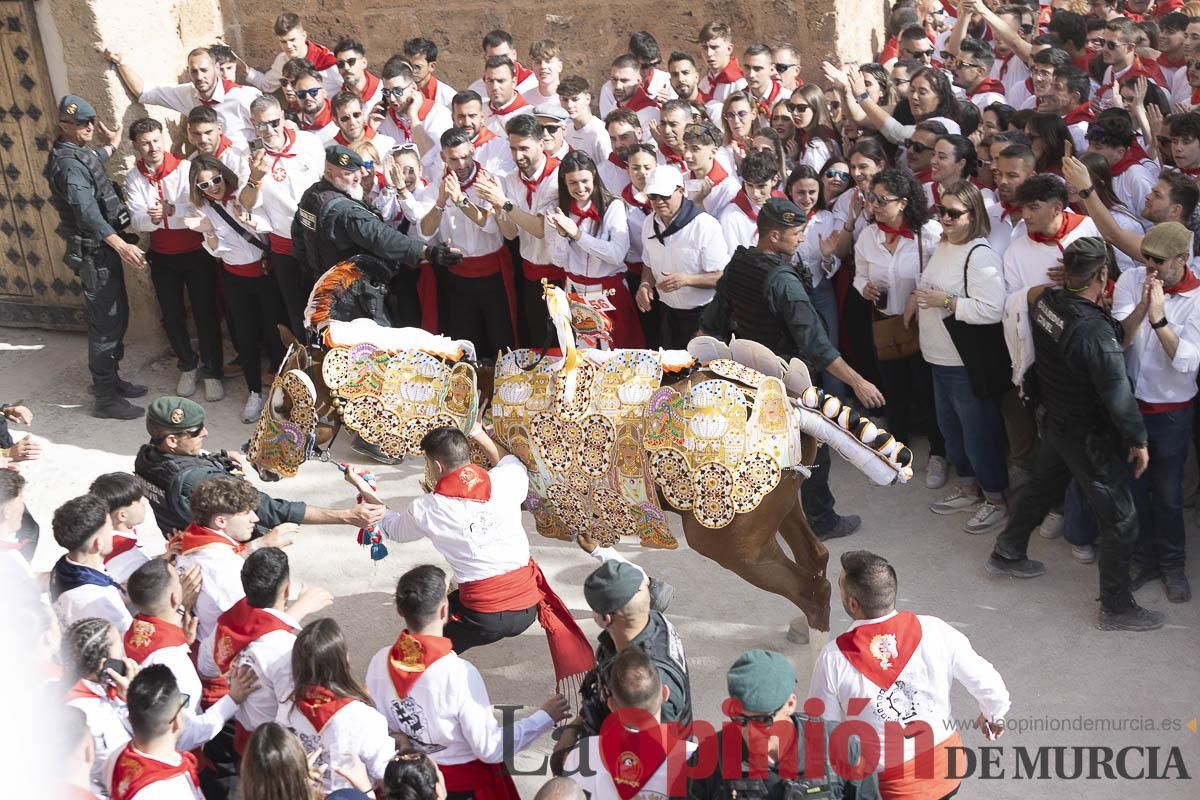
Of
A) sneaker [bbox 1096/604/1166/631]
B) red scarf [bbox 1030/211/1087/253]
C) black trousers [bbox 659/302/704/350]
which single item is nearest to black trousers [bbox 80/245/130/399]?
black trousers [bbox 659/302/704/350]

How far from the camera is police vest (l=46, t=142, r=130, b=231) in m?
8.46

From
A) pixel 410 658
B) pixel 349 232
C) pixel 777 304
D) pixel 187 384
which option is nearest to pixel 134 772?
pixel 410 658

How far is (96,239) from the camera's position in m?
8.64

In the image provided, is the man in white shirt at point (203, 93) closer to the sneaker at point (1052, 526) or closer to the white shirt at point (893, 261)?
the white shirt at point (893, 261)

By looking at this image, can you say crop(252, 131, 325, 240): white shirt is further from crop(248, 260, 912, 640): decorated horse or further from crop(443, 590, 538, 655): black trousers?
crop(443, 590, 538, 655): black trousers

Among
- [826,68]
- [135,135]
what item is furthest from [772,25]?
[135,135]

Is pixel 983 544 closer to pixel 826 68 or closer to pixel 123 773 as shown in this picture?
pixel 826 68

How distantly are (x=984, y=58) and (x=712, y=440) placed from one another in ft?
15.3

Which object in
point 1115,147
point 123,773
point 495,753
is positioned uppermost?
point 1115,147

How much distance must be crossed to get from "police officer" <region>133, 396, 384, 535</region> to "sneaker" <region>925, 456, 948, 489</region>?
10.2ft

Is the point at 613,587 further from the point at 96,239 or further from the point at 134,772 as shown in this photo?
the point at 96,239

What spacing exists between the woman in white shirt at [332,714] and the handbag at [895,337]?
3.69 meters

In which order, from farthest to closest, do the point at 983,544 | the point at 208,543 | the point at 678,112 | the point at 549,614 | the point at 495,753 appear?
the point at 678,112 < the point at 983,544 < the point at 549,614 < the point at 208,543 < the point at 495,753

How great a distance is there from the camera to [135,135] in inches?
331
